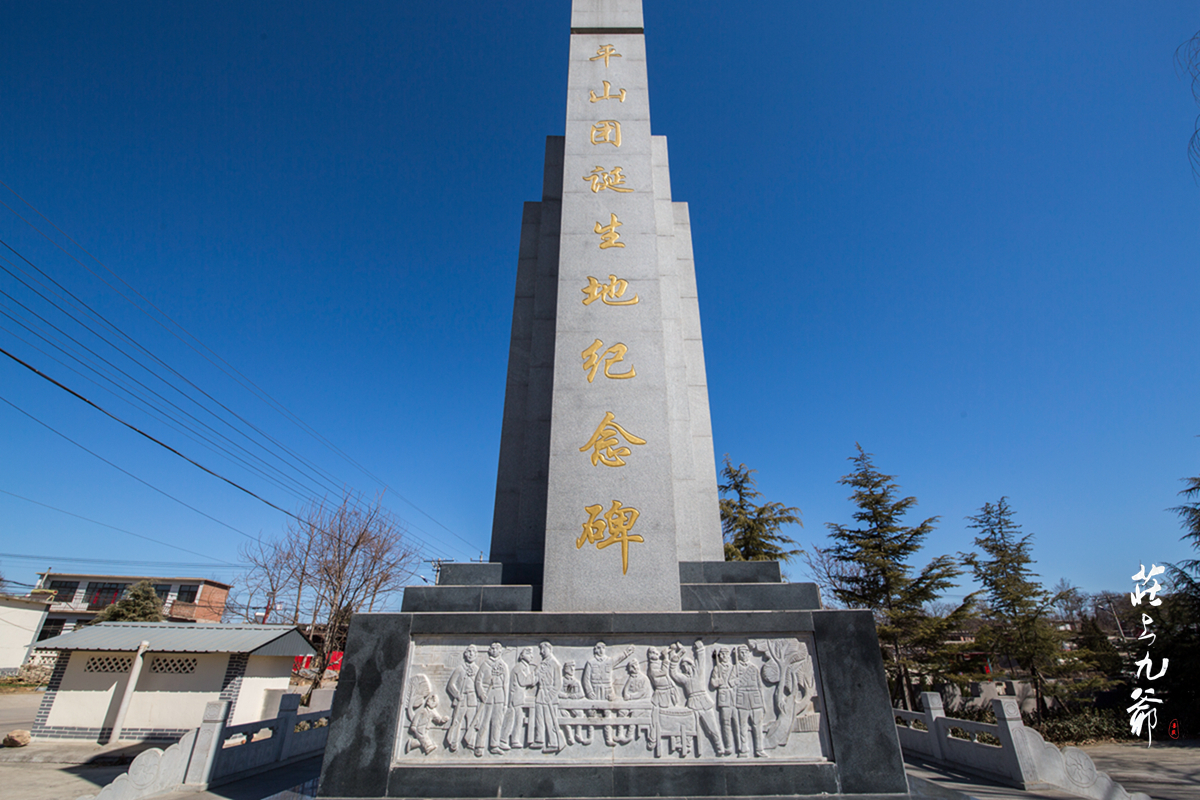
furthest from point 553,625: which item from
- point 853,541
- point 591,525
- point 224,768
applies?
point 853,541

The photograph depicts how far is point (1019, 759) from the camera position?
19.6ft

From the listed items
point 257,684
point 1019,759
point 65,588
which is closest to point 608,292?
point 1019,759

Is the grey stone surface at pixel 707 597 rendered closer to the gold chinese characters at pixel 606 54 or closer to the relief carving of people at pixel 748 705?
the relief carving of people at pixel 748 705

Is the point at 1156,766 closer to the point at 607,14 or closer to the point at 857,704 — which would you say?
the point at 857,704

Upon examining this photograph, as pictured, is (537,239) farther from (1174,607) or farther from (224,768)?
(1174,607)

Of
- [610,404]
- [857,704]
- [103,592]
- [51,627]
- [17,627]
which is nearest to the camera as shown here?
[857,704]

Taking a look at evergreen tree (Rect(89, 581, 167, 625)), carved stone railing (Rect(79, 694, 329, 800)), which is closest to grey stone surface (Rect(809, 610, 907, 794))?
carved stone railing (Rect(79, 694, 329, 800))

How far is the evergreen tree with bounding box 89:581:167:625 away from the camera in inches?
742

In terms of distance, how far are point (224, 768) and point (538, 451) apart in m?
5.09

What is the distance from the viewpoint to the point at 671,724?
3996 millimetres

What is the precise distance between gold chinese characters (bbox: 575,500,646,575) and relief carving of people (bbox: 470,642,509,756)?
3.66ft

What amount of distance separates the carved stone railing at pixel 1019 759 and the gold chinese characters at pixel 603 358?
19.1 ft

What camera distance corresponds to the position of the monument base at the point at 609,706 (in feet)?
12.6

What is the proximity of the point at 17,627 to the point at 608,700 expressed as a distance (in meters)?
27.7
